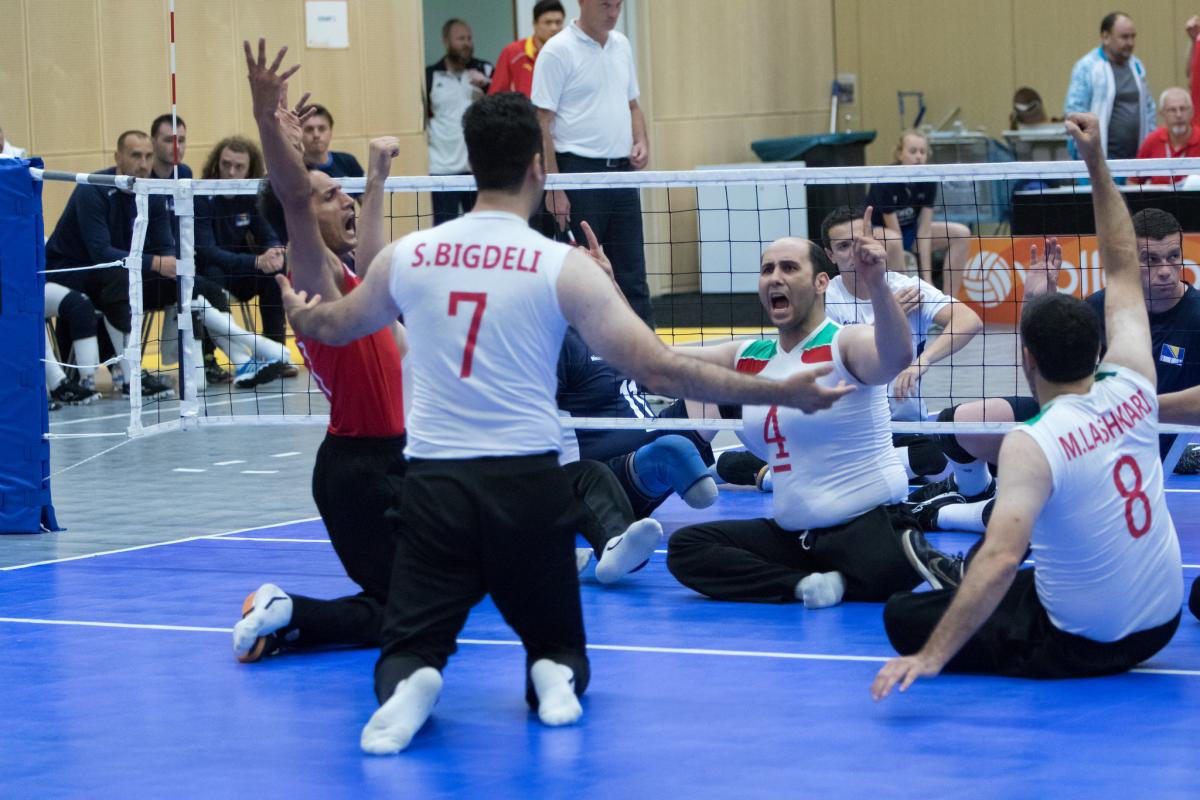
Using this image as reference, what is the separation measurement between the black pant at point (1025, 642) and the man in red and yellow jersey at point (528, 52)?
25.8 feet

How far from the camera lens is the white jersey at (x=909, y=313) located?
789cm

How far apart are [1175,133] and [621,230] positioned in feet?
19.9

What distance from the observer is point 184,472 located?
385 inches

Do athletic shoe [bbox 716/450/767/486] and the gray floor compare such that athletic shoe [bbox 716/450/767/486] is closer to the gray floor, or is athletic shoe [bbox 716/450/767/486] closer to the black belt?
the gray floor

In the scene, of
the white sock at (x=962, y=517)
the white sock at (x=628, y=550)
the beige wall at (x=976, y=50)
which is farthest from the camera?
the beige wall at (x=976, y=50)

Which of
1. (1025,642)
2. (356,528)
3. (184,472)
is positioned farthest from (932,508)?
(184,472)

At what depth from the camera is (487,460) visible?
14.7 ft

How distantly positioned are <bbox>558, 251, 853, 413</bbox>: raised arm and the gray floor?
151 inches

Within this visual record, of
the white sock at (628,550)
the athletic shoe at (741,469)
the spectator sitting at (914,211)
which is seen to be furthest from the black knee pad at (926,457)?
the spectator sitting at (914,211)

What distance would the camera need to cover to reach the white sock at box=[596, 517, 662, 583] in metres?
6.34

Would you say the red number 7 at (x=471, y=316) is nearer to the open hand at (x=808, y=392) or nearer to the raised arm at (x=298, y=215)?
the open hand at (x=808, y=392)

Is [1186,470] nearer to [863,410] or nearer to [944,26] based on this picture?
[863,410]

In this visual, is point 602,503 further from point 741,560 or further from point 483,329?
point 483,329

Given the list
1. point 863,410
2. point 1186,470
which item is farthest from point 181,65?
point 863,410
